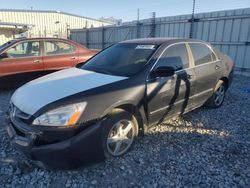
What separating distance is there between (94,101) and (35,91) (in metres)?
0.85

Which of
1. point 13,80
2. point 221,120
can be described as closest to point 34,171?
point 221,120

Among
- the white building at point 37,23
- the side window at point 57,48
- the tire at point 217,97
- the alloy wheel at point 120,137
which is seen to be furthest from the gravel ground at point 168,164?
the white building at point 37,23

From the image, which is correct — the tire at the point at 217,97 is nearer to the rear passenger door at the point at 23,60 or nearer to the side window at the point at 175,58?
the side window at the point at 175,58

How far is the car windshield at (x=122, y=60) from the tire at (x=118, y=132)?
627 mm

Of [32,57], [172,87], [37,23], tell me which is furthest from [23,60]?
[37,23]

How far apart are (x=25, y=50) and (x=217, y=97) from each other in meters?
5.23

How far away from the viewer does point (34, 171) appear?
2.85 metres

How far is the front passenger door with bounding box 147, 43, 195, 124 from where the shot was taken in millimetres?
3384

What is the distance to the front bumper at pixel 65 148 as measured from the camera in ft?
8.18

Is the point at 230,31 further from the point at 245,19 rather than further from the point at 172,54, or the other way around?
the point at 172,54

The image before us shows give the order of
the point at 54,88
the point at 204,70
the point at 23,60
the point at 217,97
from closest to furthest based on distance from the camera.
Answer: the point at 54,88, the point at 204,70, the point at 217,97, the point at 23,60

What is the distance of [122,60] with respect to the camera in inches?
148

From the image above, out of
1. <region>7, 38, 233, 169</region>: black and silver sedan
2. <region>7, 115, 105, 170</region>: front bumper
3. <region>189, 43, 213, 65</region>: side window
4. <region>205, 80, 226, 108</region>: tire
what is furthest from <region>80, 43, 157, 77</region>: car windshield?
<region>205, 80, 226, 108</region>: tire

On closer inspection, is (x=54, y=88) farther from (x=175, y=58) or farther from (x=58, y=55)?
(x=58, y=55)
